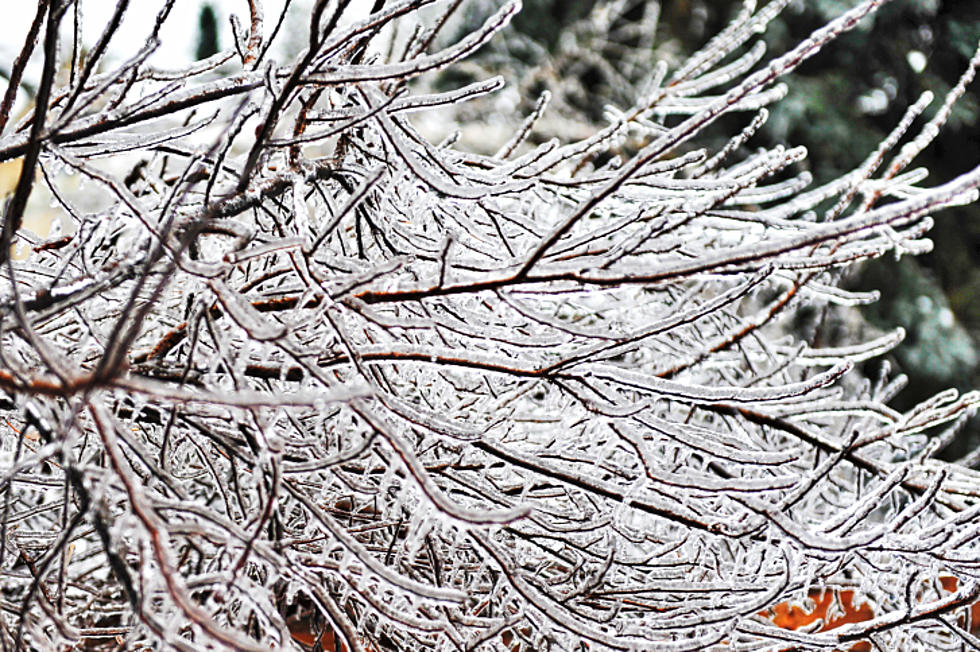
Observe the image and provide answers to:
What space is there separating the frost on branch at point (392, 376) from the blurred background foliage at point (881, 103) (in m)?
6.85

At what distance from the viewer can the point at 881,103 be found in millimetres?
9711

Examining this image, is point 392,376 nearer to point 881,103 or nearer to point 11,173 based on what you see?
point 11,173

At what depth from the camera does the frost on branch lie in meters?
1.07

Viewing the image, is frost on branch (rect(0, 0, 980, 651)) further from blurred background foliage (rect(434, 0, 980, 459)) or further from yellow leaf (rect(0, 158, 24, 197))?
blurred background foliage (rect(434, 0, 980, 459))

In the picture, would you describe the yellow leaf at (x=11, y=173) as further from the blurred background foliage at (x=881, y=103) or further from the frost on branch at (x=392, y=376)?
the blurred background foliage at (x=881, y=103)

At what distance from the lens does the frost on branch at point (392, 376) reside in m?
1.07

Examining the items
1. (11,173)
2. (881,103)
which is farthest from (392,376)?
(881,103)

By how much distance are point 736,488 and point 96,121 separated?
4.06 feet

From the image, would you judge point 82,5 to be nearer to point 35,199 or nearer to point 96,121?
point 96,121

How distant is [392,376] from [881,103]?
9604 millimetres

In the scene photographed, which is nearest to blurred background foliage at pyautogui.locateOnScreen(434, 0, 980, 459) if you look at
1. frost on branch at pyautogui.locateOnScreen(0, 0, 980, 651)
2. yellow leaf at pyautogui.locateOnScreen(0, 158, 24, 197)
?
yellow leaf at pyautogui.locateOnScreen(0, 158, 24, 197)

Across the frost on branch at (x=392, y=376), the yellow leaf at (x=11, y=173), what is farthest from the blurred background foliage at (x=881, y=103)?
the frost on branch at (x=392, y=376)

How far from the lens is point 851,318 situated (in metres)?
9.21

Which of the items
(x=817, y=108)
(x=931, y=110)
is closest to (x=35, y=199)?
(x=817, y=108)
